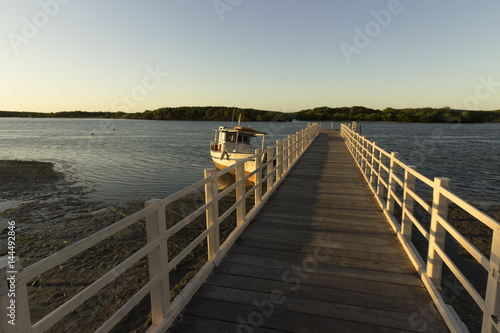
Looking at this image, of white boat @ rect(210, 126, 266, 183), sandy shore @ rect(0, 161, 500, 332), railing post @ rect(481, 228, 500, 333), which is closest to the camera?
railing post @ rect(481, 228, 500, 333)

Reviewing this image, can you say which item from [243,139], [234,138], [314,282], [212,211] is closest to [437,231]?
[314,282]

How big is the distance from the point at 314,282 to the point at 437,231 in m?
1.50

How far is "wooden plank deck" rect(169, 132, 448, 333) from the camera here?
301cm

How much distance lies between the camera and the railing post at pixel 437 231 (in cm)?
343

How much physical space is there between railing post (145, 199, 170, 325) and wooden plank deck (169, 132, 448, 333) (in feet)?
0.72

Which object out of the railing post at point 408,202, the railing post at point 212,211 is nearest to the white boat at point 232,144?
the railing post at point 408,202

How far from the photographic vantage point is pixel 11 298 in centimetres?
158

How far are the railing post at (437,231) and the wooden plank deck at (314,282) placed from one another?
0.22 m

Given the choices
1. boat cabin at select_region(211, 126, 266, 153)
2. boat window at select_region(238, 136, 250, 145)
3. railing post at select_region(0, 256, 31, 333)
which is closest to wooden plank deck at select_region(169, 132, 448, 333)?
railing post at select_region(0, 256, 31, 333)

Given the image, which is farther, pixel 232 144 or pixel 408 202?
pixel 232 144

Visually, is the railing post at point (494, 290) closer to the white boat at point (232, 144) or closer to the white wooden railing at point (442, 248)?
the white wooden railing at point (442, 248)

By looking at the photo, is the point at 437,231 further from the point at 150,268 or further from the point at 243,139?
the point at 243,139

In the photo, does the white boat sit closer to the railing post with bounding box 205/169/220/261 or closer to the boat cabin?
the boat cabin

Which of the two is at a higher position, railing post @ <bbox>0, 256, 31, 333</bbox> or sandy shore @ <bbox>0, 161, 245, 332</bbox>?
railing post @ <bbox>0, 256, 31, 333</bbox>
